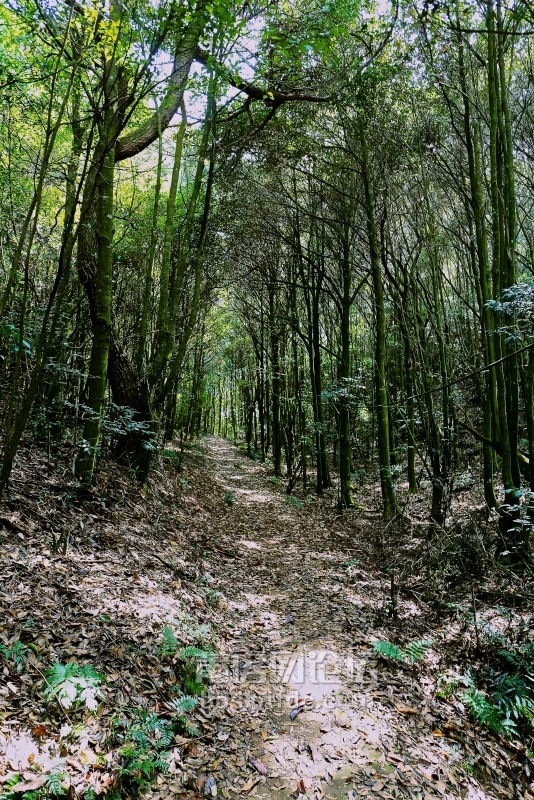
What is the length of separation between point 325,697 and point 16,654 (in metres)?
2.55

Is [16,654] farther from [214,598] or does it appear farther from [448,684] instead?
[448,684]

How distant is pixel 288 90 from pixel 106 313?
5695mm

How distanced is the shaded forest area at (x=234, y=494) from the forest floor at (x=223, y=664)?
0.02 m

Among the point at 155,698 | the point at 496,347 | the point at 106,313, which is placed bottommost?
the point at 155,698

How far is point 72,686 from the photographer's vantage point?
2895 millimetres

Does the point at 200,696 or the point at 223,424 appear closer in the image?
the point at 200,696

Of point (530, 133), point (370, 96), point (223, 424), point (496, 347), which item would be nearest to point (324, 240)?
point (370, 96)

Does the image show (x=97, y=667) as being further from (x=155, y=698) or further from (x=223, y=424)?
(x=223, y=424)

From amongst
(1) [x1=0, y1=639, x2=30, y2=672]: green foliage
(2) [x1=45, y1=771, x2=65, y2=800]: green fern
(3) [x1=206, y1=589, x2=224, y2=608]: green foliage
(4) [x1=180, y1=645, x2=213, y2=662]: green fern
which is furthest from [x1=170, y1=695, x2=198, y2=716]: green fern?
(3) [x1=206, y1=589, x2=224, y2=608]: green foliage

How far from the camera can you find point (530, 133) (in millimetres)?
9219

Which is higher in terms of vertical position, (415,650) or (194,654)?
(194,654)

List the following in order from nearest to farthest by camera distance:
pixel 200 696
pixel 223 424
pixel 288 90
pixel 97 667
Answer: pixel 97 667, pixel 200 696, pixel 288 90, pixel 223 424

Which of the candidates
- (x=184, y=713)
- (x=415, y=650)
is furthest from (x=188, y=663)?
(x=415, y=650)

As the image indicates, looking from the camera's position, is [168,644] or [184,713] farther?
[168,644]
